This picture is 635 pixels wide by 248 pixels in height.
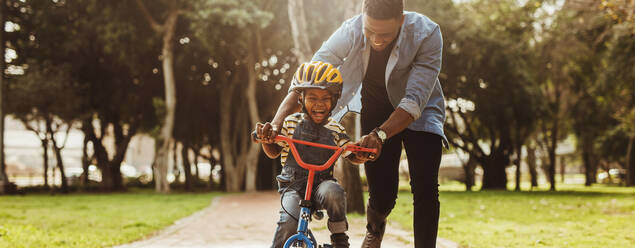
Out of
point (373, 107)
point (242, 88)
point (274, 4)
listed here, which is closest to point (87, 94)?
point (242, 88)

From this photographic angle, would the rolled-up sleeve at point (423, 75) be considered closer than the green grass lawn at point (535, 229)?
Yes

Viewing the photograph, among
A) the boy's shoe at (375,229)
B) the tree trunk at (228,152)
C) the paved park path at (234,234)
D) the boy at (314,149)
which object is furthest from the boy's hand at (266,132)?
the tree trunk at (228,152)

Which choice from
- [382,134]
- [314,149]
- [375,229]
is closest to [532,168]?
[375,229]

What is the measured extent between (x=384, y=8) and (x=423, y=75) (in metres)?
0.50

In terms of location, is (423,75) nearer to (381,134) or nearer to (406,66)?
(406,66)

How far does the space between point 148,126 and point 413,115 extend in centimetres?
2596

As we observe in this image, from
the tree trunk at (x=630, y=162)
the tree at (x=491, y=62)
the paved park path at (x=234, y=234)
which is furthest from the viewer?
the tree trunk at (x=630, y=162)

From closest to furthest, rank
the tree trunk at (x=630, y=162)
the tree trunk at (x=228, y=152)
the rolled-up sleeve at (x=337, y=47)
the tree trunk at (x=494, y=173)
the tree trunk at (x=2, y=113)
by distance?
the rolled-up sleeve at (x=337, y=47) < the tree trunk at (x=2, y=113) < the tree trunk at (x=228, y=152) < the tree trunk at (x=494, y=173) < the tree trunk at (x=630, y=162)

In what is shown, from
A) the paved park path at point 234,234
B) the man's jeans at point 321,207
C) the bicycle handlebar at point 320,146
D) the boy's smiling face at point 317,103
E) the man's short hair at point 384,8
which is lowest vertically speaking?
the paved park path at point 234,234

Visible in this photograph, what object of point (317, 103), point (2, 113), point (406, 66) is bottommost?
point (317, 103)

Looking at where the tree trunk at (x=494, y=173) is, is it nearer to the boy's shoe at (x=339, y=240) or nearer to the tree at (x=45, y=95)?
the tree at (x=45, y=95)

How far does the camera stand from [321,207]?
11.1ft

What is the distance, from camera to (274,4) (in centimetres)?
2039

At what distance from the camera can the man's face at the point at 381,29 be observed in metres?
3.30
